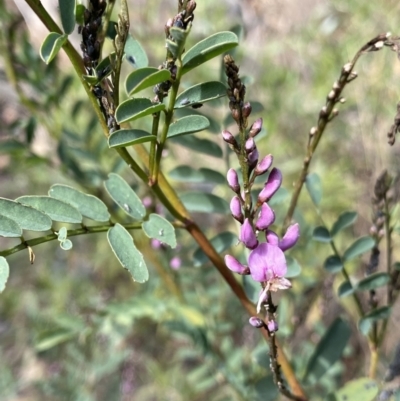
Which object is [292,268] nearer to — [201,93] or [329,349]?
[329,349]

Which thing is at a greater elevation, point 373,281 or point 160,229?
point 160,229

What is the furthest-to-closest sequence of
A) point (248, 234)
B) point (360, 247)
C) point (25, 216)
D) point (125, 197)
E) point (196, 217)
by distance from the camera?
1. point (196, 217)
2. point (360, 247)
3. point (125, 197)
4. point (25, 216)
5. point (248, 234)

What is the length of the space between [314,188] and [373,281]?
A: 0.19 metres

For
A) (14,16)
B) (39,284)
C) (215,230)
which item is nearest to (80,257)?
(39,284)

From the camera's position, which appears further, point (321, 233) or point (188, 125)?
point (321, 233)

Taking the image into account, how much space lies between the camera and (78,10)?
0.59 metres

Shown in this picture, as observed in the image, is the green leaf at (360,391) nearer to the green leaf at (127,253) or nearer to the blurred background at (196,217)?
the blurred background at (196,217)

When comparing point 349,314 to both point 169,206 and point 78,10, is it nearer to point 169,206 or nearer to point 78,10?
point 169,206

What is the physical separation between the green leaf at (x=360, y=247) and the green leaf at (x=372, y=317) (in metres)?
0.10

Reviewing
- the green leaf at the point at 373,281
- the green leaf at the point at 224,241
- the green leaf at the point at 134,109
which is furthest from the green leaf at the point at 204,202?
the green leaf at the point at 134,109

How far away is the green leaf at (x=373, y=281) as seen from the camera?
0.78 metres

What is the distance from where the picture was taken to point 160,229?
66cm

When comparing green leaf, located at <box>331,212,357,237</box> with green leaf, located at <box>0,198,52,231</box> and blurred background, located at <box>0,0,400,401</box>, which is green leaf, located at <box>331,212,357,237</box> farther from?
green leaf, located at <box>0,198,52,231</box>

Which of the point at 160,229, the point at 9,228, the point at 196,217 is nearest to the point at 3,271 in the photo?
the point at 9,228
